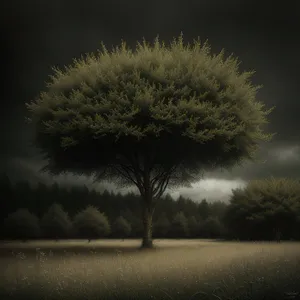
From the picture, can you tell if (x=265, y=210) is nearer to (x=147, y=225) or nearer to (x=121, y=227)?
(x=121, y=227)

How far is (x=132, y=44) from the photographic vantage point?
72.2ft

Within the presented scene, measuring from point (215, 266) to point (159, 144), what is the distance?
928 centimetres

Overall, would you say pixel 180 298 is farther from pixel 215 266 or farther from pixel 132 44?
pixel 132 44

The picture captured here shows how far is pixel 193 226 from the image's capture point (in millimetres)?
27516

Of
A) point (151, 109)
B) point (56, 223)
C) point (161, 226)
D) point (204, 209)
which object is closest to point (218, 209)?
point (204, 209)

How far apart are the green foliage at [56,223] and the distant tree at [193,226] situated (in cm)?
1021

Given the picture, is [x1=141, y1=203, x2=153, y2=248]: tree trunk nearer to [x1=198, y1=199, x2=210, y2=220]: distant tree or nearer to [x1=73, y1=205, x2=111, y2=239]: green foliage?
[x1=198, y1=199, x2=210, y2=220]: distant tree

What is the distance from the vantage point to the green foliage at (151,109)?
69.2 feet

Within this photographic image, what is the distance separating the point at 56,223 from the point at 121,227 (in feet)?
20.5

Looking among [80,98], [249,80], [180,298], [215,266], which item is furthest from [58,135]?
[180,298]

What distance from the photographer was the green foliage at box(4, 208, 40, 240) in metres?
26.0

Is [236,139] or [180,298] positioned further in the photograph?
[236,139]

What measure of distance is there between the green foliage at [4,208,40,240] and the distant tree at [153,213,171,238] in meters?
8.03

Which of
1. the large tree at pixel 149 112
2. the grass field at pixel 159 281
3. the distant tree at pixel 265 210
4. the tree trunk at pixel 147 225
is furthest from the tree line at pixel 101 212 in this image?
the grass field at pixel 159 281
